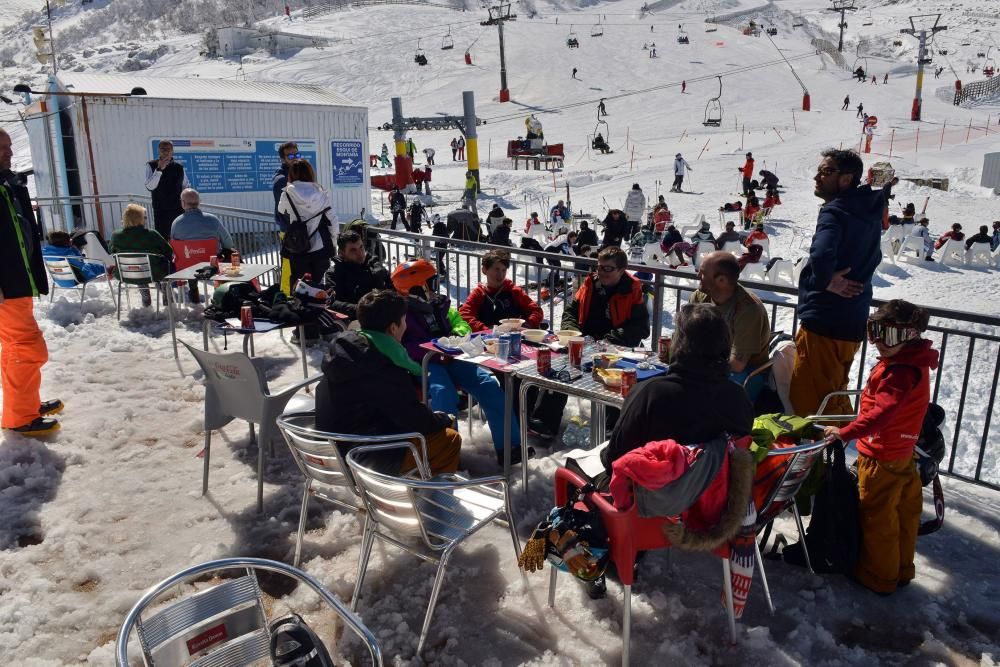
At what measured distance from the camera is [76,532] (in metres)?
4.18

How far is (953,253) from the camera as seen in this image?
17016 mm

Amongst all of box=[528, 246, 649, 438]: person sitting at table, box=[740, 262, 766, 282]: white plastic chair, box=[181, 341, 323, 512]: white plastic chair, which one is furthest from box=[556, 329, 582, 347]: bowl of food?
box=[740, 262, 766, 282]: white plastic chair

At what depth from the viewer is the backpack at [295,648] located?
2107 mm

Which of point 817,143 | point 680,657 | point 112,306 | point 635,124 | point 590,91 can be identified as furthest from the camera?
point 590,91

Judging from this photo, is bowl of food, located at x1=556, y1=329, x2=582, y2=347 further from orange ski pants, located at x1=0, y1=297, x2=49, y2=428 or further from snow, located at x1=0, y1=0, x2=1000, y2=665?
orange ski pants, located at x1=0, y1=297, x2=49, y2=428

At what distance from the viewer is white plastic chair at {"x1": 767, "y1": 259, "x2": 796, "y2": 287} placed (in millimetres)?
15195

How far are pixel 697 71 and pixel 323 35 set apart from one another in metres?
46.4

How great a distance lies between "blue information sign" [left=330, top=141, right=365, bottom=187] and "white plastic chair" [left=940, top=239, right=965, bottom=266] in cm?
1374

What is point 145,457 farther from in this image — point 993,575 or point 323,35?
point 323,35

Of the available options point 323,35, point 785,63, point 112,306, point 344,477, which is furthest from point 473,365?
point 323,35

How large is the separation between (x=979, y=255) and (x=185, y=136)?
684 inches

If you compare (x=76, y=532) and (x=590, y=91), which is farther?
(x=590, y=91)

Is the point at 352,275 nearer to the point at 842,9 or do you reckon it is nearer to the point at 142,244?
the point at 142,244

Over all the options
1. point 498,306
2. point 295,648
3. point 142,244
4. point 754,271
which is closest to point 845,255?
point 498,306
